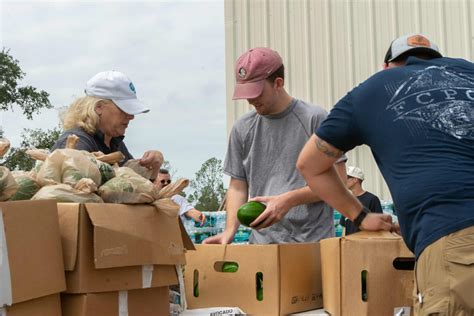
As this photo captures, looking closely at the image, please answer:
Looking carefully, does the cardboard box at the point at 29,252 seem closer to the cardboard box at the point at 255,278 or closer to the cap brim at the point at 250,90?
the cardboard box at the point at 255,278

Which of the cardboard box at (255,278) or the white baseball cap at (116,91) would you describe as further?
the white baseball cap at (116,91)

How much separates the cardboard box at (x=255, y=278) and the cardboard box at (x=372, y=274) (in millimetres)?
247

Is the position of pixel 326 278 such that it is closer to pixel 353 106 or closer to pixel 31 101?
pixel 353 106

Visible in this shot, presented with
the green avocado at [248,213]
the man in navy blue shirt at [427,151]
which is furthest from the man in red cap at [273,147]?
the man in navy blue shirt at [427,151]

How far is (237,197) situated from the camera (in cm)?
368

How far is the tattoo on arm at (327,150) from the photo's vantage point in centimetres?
244

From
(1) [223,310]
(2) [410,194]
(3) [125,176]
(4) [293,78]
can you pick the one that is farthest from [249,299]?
(4) [293,78]

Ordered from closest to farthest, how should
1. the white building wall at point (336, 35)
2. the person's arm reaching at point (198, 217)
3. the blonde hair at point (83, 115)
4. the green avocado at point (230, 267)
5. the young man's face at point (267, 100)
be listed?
the green avocado at point (230, 267), the blonde hair at point (83, 115), the young man's face at point (267, 100), the person's arm reaching at point (198, 217), the white building wall at point (336, 35)

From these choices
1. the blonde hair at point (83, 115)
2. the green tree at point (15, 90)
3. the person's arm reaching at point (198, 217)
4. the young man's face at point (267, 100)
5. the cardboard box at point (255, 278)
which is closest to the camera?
the cardboard box at point (255, 278)

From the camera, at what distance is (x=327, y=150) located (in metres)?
2.46

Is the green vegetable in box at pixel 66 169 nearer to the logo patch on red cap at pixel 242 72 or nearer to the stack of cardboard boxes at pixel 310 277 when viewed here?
the stack of cardboard boxes at pixel 310 277

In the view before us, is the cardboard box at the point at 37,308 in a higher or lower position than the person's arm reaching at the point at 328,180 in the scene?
lower

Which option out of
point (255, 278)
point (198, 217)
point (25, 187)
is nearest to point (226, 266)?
point (255, 278)

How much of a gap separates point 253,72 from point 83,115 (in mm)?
883
